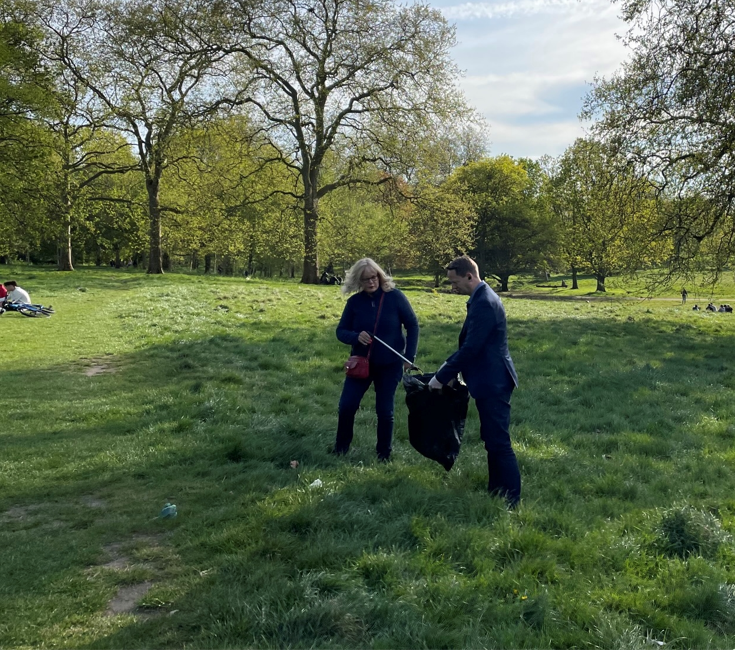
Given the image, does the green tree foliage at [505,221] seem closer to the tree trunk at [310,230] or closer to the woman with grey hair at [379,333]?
the tree trunk at [310,230]

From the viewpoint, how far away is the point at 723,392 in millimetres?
10438

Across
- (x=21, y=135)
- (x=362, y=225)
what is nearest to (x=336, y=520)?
(x=21, y=135)

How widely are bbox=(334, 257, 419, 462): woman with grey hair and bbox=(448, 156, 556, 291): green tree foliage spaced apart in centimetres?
4546

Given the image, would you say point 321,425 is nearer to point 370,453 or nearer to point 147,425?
point 370,453

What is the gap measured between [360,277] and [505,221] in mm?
47222

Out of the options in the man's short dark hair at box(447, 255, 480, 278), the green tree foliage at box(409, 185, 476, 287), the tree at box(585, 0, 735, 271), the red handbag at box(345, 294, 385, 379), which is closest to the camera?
the man's short dark hair at box(447, 255, 480, 278)

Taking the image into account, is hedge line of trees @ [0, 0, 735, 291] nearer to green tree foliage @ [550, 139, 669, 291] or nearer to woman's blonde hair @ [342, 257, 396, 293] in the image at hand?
green tree foliage @ [550, 139, 669, 291]

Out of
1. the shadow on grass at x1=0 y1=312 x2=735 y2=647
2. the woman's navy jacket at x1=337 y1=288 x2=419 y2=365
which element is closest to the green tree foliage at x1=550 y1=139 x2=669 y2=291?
the shadow on grass at x1=0 y1=312 x2=735 y2=647

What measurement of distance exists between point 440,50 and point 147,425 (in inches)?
1082

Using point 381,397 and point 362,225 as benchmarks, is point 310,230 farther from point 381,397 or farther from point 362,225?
point 381,397

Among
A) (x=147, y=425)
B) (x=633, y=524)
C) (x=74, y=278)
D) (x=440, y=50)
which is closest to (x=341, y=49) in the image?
(x=440, y=50)

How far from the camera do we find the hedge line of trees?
18.2 metres

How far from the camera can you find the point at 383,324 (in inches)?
250

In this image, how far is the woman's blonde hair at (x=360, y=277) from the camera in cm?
626
